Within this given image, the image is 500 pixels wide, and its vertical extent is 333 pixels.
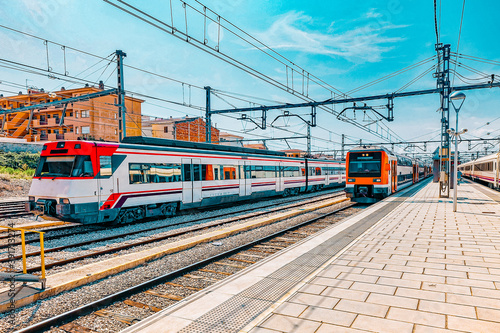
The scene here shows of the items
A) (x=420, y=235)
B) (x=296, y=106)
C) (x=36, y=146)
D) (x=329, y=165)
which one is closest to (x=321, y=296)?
(x=420, y=235)

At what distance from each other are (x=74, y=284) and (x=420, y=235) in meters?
8.47

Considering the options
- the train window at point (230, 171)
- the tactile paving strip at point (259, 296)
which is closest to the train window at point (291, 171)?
the train window at point (230, 171)

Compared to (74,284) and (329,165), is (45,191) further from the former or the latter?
(329,165)

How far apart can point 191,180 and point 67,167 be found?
16.4 ft

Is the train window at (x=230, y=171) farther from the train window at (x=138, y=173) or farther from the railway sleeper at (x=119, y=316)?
the railway sleeper at (x=119, y=316)

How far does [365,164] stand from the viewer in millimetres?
17828

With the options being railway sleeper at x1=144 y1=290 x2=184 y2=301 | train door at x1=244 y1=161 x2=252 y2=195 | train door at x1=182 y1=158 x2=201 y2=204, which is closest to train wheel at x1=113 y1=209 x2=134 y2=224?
train door at x1=182 y1=158 x2=201 y2=204

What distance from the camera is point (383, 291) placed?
484cm

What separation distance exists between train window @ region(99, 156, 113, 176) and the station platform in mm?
6323

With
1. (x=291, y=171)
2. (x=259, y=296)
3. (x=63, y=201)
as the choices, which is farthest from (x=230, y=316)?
(x=291, y=171)

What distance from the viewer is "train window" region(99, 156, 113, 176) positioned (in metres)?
9.99

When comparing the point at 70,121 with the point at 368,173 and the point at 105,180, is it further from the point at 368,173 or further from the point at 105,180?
the point at 368,173

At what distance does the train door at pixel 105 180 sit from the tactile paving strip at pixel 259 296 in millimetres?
6685

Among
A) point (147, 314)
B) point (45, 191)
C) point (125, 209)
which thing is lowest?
point (147, 314)
